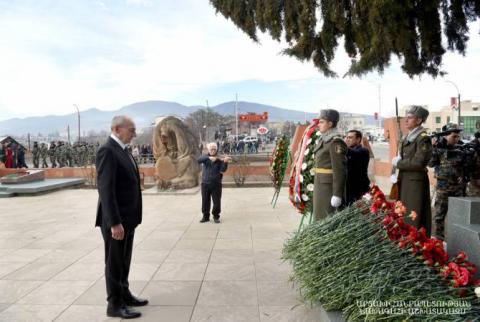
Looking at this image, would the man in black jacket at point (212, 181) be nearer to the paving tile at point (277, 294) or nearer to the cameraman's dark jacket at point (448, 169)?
the paving tile at point (277, 294)

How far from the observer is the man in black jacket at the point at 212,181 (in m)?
7.57

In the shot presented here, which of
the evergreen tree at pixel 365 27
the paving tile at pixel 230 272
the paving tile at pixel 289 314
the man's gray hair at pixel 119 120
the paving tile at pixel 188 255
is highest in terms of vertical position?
the evergreen tree at pixel 365 27

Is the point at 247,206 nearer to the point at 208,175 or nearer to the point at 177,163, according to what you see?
the point at 208,175

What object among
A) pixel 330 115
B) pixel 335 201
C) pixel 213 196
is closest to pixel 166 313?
pixel 335 201

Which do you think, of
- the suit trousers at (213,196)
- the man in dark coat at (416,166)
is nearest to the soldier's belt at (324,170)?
the man in dark coat at (416,166)

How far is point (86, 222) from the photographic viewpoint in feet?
25.5

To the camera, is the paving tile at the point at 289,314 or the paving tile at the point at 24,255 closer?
the paving tile at the point at 289,314

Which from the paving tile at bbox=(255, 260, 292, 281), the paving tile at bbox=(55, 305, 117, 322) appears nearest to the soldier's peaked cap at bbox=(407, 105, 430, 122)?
the paving tile at bbox=(255, 260, 292, 281)

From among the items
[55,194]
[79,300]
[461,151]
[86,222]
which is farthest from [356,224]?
[55,194]

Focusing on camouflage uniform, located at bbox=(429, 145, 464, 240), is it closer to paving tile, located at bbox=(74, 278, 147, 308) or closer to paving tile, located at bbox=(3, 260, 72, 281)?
paving tile, located at bbox=(74, 278, 147, 308)

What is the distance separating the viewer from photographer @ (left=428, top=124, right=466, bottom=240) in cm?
563

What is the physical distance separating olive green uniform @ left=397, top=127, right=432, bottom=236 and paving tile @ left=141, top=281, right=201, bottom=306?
248 centimetres

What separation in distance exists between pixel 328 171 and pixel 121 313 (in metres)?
2.67

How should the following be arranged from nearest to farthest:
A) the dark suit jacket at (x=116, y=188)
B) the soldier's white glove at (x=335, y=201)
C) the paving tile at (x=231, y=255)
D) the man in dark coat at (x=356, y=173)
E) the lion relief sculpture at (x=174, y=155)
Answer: the dark suit jacket at (x=116, y=188), the soldier's white glove at (x=335, y=201), the paving tile at (x=231, y=255), the man in dark coat at (x=356, y=173), the lion relief sculpture at (x=174, y=155)
